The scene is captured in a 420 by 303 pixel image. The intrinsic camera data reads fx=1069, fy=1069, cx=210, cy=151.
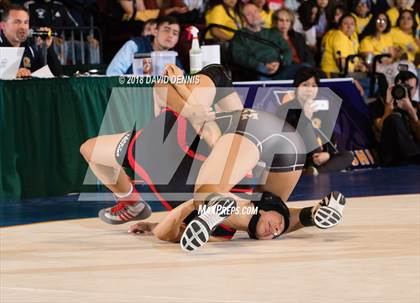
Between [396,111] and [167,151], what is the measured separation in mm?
5061

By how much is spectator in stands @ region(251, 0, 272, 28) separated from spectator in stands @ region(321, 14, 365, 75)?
0.80m

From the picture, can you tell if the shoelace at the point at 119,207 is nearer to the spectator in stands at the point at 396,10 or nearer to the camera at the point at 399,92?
the camera at the point at 399,92

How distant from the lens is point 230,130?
21.3 feet

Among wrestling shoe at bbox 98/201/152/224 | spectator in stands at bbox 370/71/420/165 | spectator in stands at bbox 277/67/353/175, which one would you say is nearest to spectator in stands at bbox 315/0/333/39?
spectator in stands at bbox 370/71/420/165

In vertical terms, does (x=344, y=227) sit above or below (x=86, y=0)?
below

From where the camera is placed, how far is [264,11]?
44.9ft

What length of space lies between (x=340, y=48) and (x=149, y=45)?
3.80m

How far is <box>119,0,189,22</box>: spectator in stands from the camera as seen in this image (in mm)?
12852

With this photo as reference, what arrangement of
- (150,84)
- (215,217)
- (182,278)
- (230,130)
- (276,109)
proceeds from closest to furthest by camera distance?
(182,278) < (215,217) < (230,130) < (150,84) < (276,109)

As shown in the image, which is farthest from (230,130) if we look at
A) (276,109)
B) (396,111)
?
(396,111)

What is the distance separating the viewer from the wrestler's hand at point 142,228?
7.10m

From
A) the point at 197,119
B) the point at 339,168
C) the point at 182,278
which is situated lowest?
the point at 339,168

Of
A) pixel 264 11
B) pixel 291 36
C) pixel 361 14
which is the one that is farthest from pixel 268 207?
pixel 361 14

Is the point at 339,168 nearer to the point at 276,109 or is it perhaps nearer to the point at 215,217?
the point at 276,109
